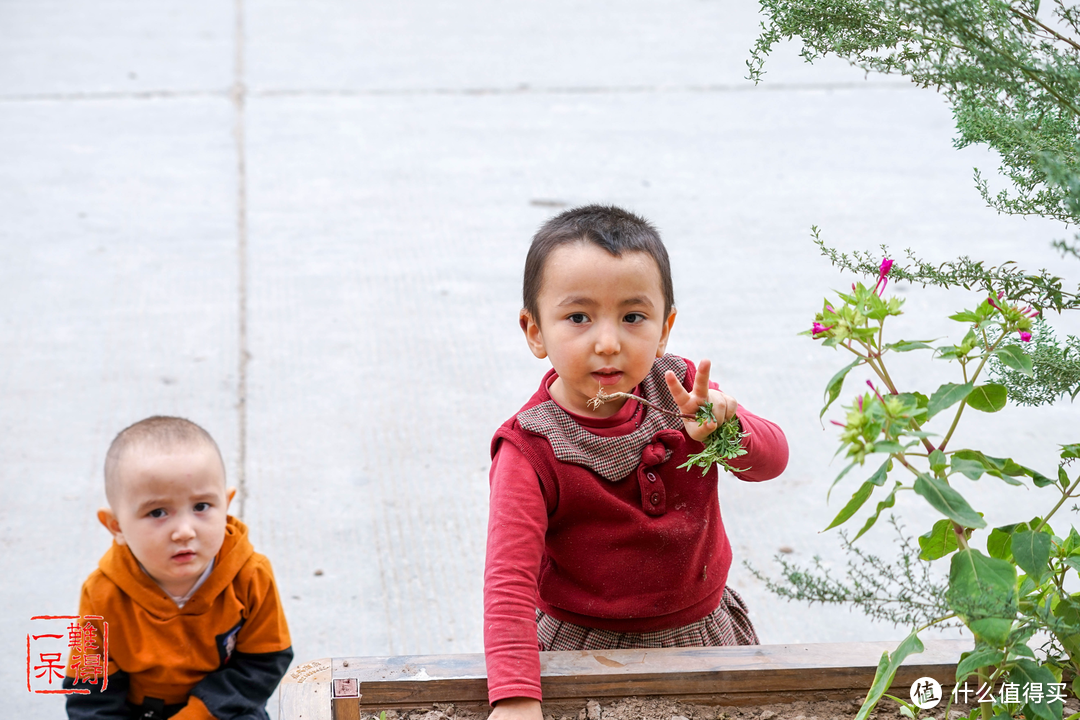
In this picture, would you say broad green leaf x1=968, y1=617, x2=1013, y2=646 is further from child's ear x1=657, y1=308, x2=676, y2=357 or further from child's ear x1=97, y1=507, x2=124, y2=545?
child's ear x1=97, y1=507, x2=124, y2=545

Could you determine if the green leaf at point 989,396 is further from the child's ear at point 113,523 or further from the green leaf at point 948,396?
the child's ear at point 113,523

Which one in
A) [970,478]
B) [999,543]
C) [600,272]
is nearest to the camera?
[970,478]

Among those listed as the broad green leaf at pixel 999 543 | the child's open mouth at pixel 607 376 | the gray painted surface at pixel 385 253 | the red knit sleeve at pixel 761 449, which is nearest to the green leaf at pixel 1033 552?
the broad green leaf at pixel 999 543

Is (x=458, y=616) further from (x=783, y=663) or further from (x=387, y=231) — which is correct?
(x=387, y=231)

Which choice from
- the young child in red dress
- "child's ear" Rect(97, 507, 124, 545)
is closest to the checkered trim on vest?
the young child in red dress

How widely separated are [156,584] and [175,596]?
4 centimetres

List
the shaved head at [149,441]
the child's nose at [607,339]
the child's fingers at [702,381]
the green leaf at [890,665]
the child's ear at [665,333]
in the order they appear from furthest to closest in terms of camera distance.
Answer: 1. the shaved head at [149,441]
2. the child's ear at [665,333]
3. the child's nose at [607,339]
4. the child's fingers at [702,381]
5. the green leaf at [890,665]

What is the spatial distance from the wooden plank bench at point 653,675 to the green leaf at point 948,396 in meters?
0.56

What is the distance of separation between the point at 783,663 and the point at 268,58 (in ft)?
18.4

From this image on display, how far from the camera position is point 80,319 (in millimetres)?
3699

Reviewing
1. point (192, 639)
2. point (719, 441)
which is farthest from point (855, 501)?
point (192, 639)

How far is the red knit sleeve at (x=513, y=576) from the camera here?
4.78 feet

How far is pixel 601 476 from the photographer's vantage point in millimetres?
1610

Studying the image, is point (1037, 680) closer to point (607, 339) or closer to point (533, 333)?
point (607, 339)
